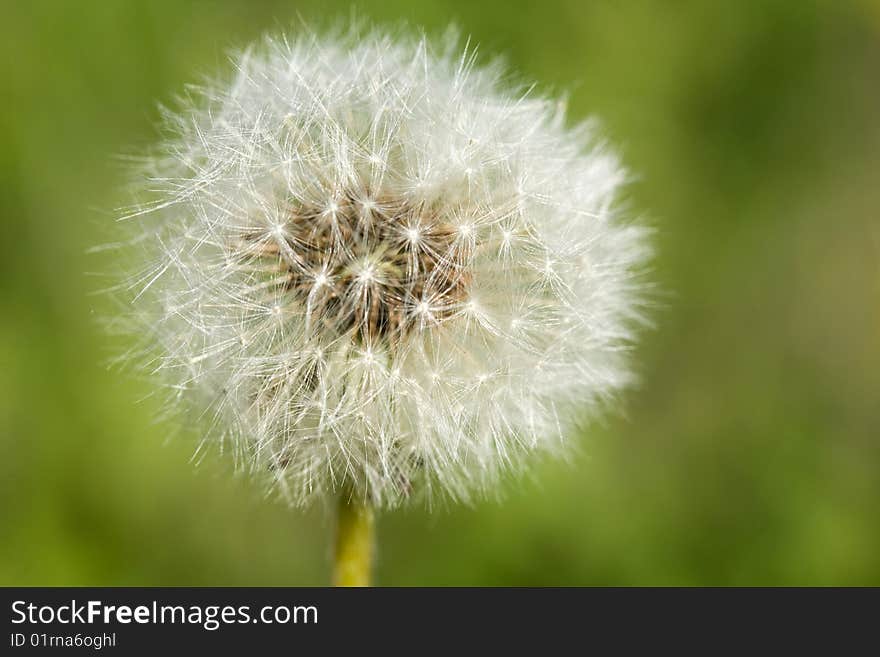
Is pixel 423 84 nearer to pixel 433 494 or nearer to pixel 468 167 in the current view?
pixel 468 167

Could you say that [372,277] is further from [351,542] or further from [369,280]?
[351,542]

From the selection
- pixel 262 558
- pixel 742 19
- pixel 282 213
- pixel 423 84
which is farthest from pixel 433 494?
pixel 742 19

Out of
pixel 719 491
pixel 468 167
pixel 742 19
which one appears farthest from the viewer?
pixel 742 19

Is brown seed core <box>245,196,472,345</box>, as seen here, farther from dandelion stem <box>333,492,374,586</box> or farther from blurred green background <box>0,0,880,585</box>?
blurred green background <box>0,0,880,585</box>

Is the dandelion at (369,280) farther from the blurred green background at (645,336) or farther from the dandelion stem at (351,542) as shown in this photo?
the blurred green background at (645,336)

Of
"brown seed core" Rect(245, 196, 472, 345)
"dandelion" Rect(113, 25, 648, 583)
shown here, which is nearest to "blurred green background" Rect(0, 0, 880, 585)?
"dandelion" Rect(113, 25, 648, 583)

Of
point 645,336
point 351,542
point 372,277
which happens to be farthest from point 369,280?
point 645,336
